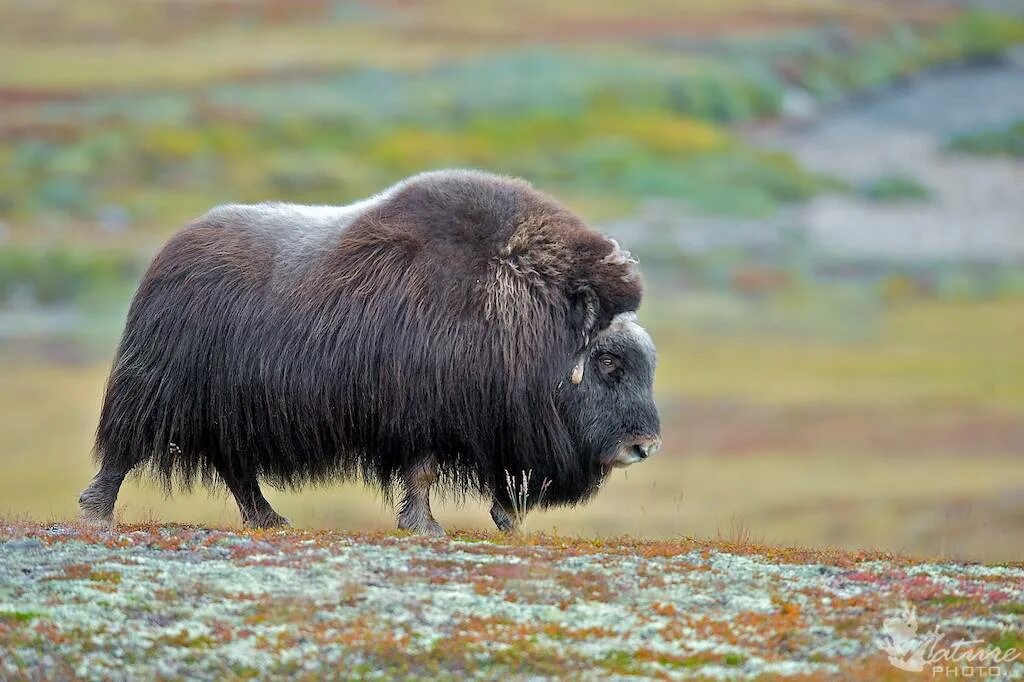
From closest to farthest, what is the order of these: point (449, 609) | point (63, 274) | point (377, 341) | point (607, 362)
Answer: point (449, 609)
point (377, 341)
point (607, 362)
point (63, 274)

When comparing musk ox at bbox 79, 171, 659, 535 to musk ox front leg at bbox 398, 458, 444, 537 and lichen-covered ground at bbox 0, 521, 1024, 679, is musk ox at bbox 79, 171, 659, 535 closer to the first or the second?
→ musk ox front leg at bbox 398, 458, 444, 537

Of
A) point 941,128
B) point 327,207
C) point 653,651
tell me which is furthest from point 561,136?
point 653,651

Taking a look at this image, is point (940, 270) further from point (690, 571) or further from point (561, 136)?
point (690, 571)

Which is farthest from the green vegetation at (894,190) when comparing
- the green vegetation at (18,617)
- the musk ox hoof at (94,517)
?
the green vegetation at (18,617)

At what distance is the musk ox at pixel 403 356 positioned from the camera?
7625 mm

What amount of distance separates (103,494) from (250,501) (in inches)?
31.2

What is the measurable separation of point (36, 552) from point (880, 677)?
3395 millimetres

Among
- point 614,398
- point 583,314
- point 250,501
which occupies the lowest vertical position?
point 250,501

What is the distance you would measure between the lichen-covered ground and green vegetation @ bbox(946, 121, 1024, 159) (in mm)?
42456

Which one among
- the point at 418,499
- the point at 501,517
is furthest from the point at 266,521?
the point at 501,517

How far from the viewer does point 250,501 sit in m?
8.41

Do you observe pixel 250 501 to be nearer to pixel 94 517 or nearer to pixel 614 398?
pixel 94 517

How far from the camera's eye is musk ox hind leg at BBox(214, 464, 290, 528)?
8.37 meters

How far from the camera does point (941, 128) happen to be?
1836 inches
